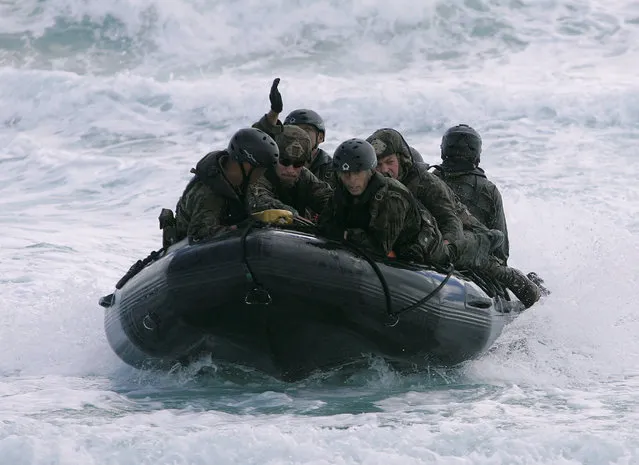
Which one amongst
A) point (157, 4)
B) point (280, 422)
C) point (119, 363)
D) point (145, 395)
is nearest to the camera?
point (280, 422)

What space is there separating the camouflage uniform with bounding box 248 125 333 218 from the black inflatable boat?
73 cm

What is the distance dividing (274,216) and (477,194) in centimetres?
245

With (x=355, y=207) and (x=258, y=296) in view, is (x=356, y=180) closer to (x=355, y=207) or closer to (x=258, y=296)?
(x=355, y=207)

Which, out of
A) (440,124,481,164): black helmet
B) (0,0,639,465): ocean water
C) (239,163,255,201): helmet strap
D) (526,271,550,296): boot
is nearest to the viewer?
(0,0,639,465): ocean water

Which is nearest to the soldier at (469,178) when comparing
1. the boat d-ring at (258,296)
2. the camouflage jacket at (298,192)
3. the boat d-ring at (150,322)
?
the camouflage jacket at (298,192)

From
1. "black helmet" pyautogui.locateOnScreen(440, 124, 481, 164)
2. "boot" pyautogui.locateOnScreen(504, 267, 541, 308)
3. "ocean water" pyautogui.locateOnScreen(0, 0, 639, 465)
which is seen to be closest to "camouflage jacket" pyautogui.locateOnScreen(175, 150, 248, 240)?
"ocean water" pyautogui.locateOnScreen(0, 0, 639, 465)

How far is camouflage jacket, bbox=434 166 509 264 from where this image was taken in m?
8.75

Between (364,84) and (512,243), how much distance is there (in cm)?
1063

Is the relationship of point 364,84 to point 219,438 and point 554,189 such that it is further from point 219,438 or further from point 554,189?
point 219,438

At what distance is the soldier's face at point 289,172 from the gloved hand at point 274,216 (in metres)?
0.59

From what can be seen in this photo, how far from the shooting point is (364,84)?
72.7 feet

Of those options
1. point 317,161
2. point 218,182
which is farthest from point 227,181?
point 317,161

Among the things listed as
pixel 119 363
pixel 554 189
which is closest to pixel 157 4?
pixel 554 189

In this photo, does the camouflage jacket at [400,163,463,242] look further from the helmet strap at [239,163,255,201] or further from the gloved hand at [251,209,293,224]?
the helmet strap at [239,163,255,201]
